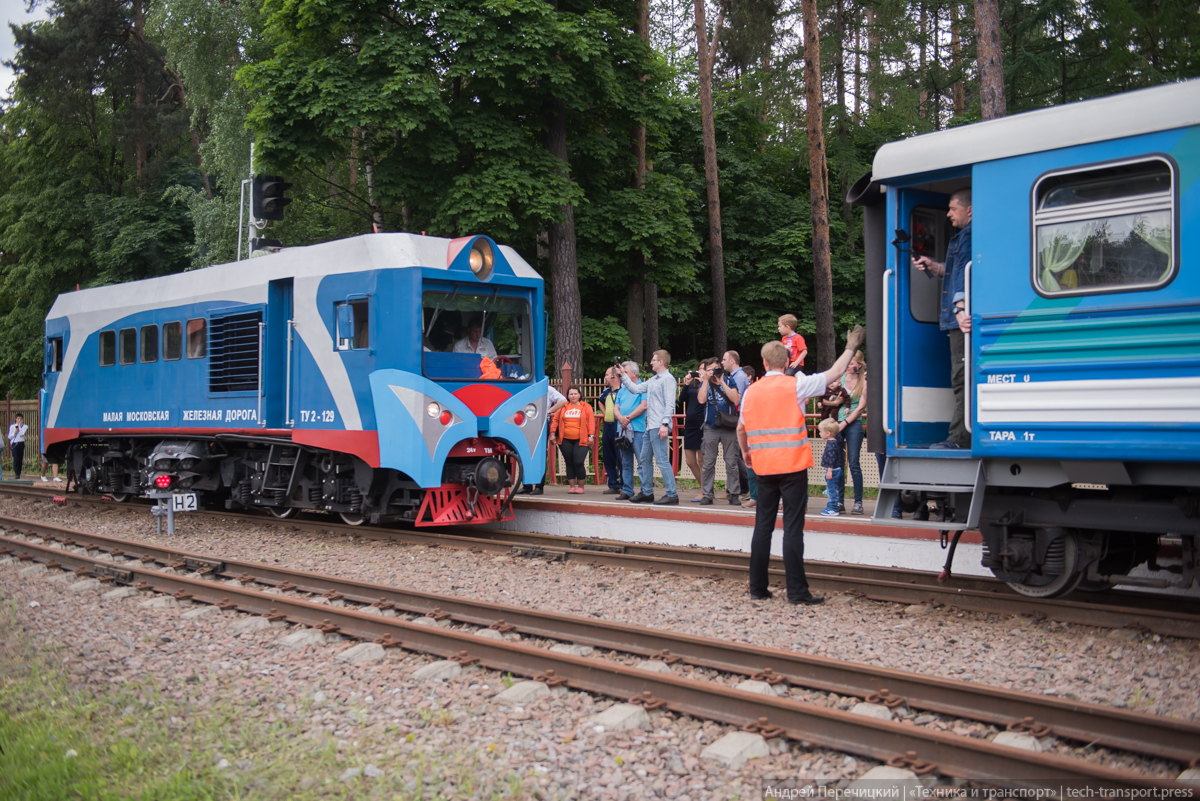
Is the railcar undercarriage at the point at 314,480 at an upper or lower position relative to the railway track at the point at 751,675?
upper

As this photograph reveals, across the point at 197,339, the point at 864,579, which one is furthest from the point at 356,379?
the point at 864,579

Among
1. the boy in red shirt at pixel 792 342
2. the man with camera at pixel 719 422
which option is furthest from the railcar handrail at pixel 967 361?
the man with camera at pixel 719 422

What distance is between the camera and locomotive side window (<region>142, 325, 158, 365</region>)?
13.9m

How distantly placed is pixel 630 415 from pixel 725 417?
62.1 inches

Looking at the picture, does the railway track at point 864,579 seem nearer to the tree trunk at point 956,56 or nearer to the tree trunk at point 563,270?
the tree trunk at point 563,270

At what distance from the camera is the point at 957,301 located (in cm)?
676

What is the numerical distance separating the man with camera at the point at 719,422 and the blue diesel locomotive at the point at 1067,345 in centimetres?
435

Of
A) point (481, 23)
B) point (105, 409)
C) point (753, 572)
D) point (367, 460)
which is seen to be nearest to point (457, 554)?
point (367, 460)

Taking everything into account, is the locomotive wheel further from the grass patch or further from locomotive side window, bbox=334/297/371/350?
locomotive side window, bbox=334/297/371/350

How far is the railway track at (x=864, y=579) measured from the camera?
20.7ft

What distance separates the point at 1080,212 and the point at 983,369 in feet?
3.87

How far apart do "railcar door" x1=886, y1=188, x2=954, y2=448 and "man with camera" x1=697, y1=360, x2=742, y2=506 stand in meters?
4.04

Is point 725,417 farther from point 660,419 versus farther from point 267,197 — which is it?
point 267,197

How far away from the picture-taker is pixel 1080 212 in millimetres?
6086
